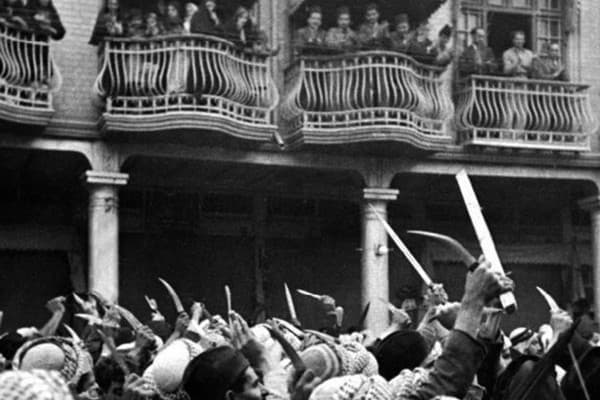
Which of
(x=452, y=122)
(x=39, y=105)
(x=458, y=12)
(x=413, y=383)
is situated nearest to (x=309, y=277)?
(x=452, y=122)

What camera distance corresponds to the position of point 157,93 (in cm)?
1702

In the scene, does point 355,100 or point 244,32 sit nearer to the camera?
point 244,32

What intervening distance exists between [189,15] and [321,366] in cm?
1248

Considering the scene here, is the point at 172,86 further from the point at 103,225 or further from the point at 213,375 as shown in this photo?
the point at 213,375

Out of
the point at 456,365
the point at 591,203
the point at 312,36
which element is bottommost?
the point at 456,365

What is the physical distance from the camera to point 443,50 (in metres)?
19.2

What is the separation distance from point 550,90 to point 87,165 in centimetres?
765

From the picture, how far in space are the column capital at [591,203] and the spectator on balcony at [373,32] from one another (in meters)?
4.69

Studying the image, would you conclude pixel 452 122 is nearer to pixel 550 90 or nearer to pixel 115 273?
pixel 550 90

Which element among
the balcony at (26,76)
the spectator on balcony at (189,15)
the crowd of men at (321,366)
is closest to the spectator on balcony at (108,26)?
the balcony at (26,76)

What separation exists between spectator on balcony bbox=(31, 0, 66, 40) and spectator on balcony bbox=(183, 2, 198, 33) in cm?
185

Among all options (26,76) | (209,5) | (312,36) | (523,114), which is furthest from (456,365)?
(523,114)

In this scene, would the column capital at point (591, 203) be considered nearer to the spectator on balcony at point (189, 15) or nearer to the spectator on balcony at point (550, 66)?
the spectator on balcony at point (550, 66)

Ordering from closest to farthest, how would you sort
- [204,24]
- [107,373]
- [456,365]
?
[456,365] → [107,373] → [204,24]
